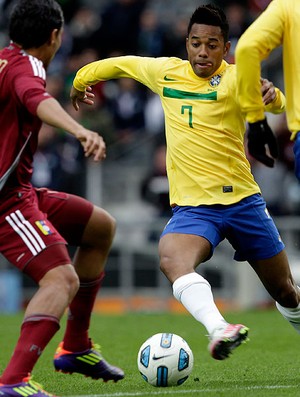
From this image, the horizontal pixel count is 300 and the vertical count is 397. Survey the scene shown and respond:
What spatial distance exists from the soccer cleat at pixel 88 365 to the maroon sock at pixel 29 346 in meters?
1.27

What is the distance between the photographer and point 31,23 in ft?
20.8

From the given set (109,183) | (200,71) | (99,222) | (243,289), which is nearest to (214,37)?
(200,71)

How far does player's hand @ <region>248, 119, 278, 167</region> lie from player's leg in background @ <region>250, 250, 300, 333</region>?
3.31 ft

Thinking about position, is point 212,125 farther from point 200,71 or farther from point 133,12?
point 133,12

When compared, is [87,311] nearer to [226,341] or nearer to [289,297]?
[289,297]

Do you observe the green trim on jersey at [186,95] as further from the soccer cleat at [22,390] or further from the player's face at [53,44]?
the soccer cleat at [22,390]

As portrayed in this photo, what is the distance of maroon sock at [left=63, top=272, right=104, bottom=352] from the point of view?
24.1 feet

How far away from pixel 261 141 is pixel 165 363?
1.66 metres

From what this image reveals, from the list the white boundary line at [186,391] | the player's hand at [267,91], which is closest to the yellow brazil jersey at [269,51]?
the player's hand at [267,91]

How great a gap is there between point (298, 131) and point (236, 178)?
92 cm

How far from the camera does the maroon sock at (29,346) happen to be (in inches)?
232

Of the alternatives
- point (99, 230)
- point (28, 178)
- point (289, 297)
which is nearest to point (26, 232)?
point (28, 178)

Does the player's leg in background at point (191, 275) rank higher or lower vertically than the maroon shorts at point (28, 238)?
lower

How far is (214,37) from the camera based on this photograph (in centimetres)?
707
